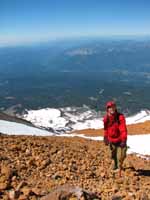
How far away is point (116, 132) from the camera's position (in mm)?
14133

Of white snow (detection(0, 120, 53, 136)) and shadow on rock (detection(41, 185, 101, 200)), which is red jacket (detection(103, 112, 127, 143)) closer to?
shadow on rock (detection(41, 185, 101, 200))

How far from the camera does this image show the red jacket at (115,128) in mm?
13825

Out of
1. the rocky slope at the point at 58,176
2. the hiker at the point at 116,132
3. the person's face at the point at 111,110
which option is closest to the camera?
the rocky slope at the point at 58,176

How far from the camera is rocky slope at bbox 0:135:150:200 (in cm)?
903

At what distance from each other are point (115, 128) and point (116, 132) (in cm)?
18

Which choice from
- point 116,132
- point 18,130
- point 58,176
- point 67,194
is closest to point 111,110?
point 116,132

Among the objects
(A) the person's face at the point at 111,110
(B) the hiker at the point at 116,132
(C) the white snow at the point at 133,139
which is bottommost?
(B) the hiker at the point at 116,132

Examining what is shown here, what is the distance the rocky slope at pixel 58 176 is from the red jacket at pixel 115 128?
1.09 meters

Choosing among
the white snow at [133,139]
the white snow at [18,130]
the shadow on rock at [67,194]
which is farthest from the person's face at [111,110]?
the white snow at [18,130]

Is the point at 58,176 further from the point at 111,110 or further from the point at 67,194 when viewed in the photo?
the point at 67,194

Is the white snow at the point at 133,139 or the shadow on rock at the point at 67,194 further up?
the white snow at the point at 133,139

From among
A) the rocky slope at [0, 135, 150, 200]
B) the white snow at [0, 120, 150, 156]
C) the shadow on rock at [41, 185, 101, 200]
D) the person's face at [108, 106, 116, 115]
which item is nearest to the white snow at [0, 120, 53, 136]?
the white snow at [0, 120, 150, 156]

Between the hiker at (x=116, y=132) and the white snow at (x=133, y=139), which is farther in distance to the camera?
the white snow at (x=133, y=139)

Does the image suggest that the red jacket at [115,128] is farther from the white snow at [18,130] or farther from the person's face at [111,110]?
the white snow at [18,130]
